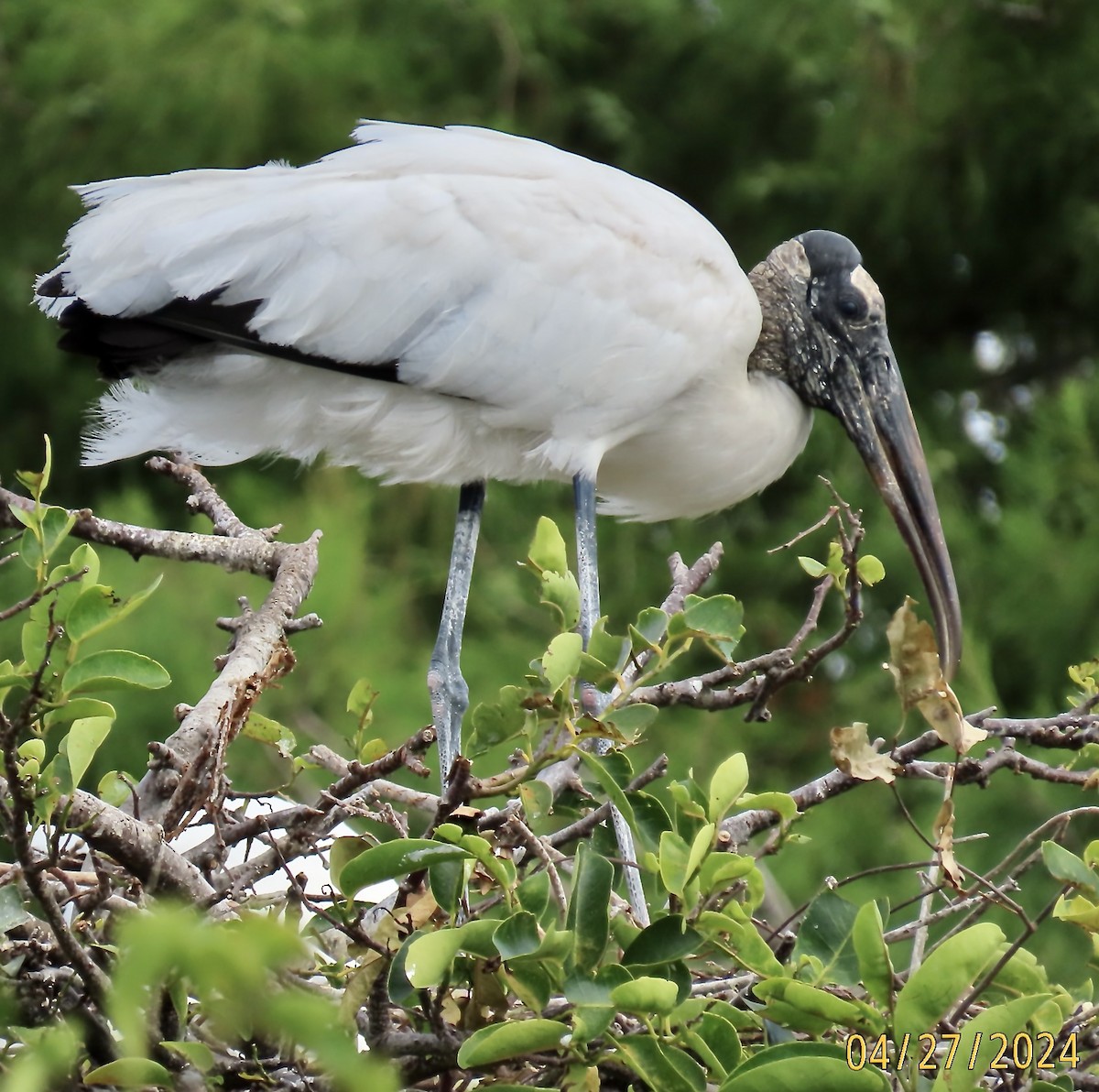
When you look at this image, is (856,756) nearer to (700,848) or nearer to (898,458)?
(700,848)

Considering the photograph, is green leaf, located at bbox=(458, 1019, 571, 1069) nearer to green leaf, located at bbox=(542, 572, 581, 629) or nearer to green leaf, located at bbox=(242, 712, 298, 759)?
green leaf, located at bbox=(542, 572, 581, 629)

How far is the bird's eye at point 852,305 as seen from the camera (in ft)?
8.41

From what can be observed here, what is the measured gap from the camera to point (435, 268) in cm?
214

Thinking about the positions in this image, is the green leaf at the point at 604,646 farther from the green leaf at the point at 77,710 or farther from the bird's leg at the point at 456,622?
the bird's leg at the point at 456,622

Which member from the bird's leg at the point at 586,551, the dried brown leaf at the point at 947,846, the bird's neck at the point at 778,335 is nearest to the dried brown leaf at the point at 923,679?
the dried brown leaf at the point at 947,846

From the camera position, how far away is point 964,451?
503cm

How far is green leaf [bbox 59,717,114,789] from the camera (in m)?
1.24

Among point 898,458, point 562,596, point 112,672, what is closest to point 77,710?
point 112,672

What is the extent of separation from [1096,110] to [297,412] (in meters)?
3.17

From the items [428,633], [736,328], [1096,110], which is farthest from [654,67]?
[736,328]

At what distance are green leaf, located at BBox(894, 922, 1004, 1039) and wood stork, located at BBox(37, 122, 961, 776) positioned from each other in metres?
1.06

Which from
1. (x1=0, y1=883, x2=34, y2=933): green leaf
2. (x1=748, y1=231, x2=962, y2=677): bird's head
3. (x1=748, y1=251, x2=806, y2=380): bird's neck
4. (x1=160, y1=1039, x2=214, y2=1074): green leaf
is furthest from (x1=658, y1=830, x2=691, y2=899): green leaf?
(x1=748, y1=251, x2=806, y2=380): bird's neck

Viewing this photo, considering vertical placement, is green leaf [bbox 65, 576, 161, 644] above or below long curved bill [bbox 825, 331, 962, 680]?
above

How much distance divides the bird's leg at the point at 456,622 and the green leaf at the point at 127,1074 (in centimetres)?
126
